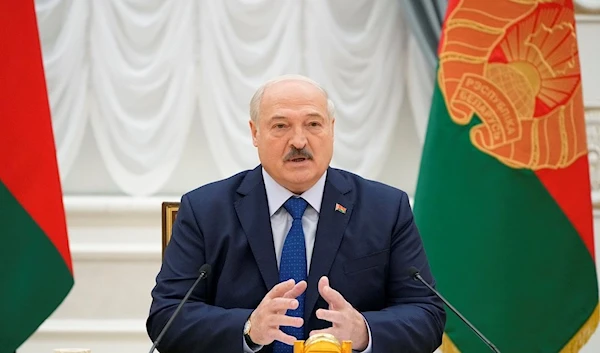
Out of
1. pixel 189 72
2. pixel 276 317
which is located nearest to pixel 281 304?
pixel 276 317

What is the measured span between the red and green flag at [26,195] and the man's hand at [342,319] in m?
1.71

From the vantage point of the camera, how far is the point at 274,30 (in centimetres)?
509

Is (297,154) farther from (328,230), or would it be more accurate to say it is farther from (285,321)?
(285,321)

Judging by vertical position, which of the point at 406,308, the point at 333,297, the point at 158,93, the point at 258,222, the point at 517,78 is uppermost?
the point at 517,78

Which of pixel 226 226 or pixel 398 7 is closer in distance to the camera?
pixel 226 226

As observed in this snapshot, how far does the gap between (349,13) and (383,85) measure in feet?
1.56

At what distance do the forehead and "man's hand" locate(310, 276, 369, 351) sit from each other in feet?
1.92

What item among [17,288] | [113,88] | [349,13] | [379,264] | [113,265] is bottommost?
[113,265]

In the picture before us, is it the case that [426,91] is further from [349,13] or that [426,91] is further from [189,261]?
[189,261]

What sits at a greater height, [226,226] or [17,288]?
[226,226]

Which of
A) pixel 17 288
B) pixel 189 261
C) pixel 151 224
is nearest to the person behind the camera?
pixel 189 261

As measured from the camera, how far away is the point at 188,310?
257cm

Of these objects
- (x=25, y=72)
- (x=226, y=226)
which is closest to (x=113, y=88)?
(x=25, y=72)

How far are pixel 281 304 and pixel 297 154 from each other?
0.60 m
